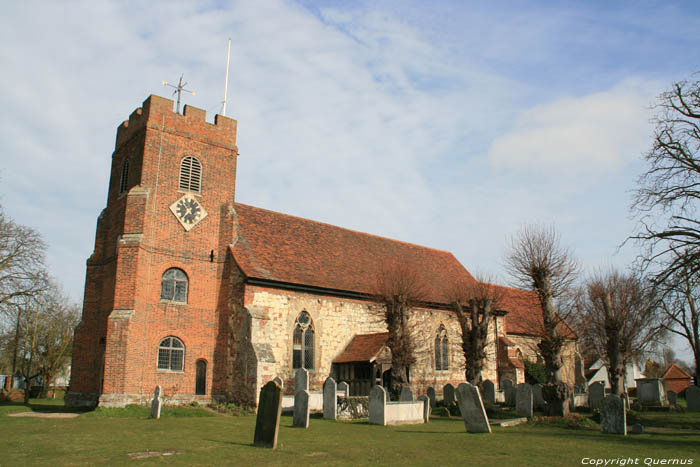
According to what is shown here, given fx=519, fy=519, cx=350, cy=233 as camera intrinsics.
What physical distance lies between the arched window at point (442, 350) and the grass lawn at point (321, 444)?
12.3 m

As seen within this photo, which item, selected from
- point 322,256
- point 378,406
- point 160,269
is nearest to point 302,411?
point 378,406

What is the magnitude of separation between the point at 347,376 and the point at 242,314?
623 centimetres

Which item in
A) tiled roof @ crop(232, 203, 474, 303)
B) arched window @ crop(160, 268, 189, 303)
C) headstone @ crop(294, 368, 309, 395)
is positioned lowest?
headstone @ crop(294, 368, 309, 395)

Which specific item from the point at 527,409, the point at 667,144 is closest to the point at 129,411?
the point at 527,409

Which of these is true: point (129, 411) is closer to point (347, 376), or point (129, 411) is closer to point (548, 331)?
point (347, 376)

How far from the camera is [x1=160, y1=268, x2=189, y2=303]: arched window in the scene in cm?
2356

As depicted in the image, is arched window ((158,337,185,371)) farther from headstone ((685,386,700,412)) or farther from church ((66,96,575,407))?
headstone ((685,386,700,412))

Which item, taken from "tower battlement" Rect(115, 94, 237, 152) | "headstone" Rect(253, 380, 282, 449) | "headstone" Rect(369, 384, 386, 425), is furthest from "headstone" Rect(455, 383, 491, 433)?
"tower battlement" Rect(115, 94, 237, 152)

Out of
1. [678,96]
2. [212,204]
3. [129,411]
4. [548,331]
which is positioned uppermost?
[678,96]

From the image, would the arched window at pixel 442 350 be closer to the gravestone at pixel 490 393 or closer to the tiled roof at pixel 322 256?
the tiled roof at pixel 322 256

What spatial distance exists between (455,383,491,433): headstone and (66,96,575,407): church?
9013 mm

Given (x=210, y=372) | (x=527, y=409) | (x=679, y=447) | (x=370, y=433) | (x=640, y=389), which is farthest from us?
(x=640, y=389)

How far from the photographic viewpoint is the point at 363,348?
84.0ft

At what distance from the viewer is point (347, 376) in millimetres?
25719
